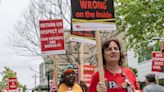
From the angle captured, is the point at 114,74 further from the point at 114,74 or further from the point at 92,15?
the point at 92,15

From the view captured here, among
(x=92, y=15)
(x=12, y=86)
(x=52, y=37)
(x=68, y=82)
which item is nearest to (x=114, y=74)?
(x=92, y=15)

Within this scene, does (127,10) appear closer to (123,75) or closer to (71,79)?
(71,79)

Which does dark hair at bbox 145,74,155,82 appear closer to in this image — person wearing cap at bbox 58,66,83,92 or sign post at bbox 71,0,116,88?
person wearing cap at bbox 58,66,83,92

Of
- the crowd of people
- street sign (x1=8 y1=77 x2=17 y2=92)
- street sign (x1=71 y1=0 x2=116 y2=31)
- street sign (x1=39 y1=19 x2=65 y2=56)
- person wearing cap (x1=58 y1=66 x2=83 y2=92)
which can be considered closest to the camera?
the crowd of people

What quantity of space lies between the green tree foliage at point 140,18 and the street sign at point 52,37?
853 cm

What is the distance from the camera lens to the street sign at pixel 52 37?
489 inches

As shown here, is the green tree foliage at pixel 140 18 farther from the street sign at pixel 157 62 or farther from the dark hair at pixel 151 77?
the dark hair at pixel 151 77

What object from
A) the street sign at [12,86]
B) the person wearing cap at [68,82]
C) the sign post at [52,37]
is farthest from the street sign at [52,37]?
the street sign at [12,86]

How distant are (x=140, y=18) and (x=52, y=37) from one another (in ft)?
30.0

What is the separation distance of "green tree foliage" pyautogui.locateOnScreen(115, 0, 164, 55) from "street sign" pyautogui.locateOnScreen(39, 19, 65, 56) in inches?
336

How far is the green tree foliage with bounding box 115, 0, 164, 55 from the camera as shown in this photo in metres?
21.0

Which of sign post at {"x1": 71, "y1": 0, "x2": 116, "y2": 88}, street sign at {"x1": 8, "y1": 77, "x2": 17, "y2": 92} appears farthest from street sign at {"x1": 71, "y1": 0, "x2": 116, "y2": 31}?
street sign at {"x1": 8, "y1": 77, "x2": 17, "y2": 92}

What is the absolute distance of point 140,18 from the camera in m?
21.2

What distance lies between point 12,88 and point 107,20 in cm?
2048
